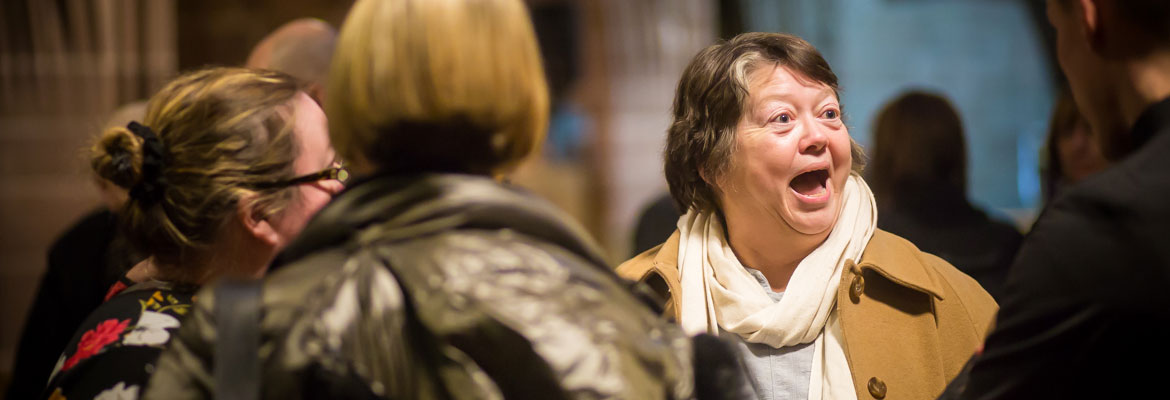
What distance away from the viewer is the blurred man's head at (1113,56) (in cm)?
130

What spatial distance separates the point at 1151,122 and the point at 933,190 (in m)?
1.11

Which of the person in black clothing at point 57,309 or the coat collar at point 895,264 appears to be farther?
the person in black clothing at point 57,309

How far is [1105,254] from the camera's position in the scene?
1230 millimetres

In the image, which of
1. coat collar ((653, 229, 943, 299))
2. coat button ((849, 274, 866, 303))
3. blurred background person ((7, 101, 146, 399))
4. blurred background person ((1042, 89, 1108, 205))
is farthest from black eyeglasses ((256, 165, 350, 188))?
blurred background person ((1042, 89, 1108, 205))

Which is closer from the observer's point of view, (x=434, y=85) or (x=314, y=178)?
(x=434, y=85)

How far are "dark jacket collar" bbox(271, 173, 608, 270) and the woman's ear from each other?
528mm

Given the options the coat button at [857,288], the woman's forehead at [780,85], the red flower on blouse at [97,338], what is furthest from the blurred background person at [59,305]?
the coat button at [857,288]

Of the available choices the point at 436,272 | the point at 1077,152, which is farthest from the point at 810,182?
the point at 1077,152

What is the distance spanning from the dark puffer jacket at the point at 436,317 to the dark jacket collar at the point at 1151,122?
2.29 feet

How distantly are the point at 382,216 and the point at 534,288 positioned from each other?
0.21m

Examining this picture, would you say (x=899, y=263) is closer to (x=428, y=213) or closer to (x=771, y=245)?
(x=771, y=245)

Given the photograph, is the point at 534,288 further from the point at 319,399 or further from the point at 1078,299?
the point at 1078,299

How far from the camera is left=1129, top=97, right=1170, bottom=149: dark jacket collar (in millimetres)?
1274

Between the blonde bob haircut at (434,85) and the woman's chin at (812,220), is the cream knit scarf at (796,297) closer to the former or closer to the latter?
the woman's chin at (812,220)
